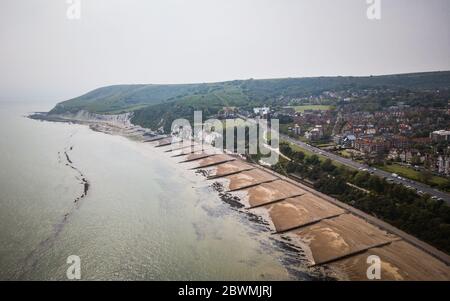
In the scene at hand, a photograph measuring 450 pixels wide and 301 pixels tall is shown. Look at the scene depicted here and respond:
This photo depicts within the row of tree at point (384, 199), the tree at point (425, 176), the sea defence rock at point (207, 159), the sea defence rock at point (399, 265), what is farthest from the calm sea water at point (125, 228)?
the tree at point (425, 176)

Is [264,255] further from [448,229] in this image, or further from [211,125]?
[211,125]

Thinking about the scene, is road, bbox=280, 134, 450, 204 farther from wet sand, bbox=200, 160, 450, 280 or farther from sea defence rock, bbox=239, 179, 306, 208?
sea defence rock, bbox=239, 179, 306, 208

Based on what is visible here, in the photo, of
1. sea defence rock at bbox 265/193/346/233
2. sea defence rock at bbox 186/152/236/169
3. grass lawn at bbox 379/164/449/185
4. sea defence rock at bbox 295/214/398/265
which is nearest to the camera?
sea defence rock at bbox 295/214/398/265

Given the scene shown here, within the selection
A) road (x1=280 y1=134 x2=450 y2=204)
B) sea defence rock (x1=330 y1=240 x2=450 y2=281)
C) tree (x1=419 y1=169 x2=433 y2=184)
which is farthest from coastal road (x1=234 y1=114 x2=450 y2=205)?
sea defence rock (x1=330 y1=240 x2=450 y2=281)

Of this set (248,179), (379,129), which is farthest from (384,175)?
(379,129)
